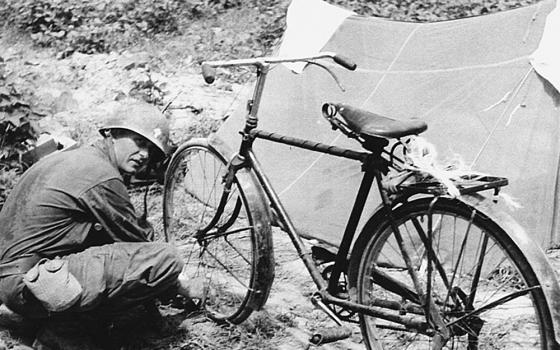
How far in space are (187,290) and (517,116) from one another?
2.50 meters

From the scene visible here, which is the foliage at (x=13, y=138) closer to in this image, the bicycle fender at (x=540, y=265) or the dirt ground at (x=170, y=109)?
the dirt ground at (x=170, y=109)

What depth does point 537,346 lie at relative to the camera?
13.7ft

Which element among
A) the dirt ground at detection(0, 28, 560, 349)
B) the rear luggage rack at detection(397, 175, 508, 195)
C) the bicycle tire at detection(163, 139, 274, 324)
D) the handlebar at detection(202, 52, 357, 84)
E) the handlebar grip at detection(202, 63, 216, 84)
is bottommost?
the dirt ground at detection(0, 28, 560, 349)

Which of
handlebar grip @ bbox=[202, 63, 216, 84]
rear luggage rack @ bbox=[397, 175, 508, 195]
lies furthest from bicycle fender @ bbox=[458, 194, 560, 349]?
handlebar grip @ bbox=[202, 63, 216, 84]

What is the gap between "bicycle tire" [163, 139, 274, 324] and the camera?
13.7 ft

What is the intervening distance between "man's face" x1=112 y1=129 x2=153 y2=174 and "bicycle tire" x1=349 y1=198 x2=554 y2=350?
48.5 inches

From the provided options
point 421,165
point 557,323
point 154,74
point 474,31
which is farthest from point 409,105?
point 154,74

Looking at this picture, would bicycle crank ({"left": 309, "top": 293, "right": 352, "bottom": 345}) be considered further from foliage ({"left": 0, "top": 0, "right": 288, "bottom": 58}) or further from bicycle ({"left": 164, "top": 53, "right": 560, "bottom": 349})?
foliage ({"left": 0, "top": 0, "right": 288, "bottom": 58})

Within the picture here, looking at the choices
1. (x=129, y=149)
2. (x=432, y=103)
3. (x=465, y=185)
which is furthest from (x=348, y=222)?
(x=432, y=103)

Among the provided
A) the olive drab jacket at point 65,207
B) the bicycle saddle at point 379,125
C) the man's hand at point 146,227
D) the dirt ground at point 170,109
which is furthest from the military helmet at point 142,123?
the dirt ground at point 170,109

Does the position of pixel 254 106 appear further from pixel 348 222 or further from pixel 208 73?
pixel 348 222

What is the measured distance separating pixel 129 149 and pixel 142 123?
0.49 feet

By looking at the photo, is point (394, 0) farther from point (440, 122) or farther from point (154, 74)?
point (440, 122)

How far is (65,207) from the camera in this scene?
388 cm
